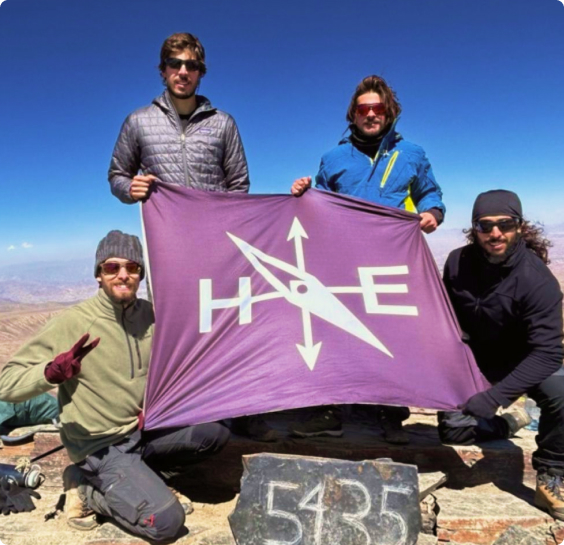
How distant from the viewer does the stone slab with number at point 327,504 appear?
320 centimetres

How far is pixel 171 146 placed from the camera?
15.2 feet

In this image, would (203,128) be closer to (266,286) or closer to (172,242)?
(172,242)

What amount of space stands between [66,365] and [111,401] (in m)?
0.57

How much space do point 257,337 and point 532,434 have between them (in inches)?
141

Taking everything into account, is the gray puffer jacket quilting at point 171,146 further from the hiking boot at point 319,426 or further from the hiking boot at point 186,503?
the hiking boot at point 186,503

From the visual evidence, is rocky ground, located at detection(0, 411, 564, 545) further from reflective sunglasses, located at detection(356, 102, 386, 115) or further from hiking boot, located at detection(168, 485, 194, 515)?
reflective sunglasses, located at detection(356, 102, 386, 115)

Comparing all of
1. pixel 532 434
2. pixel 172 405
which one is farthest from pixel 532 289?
pixel 172 405

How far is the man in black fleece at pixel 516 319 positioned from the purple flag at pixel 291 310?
0.25 m

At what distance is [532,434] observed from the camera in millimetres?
5551

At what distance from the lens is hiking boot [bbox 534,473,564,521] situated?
3902mm

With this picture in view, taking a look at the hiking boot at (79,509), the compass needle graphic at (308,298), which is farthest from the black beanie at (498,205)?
the hiking boot at (79,509)

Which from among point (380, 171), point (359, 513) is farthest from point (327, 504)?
point (380, 171)

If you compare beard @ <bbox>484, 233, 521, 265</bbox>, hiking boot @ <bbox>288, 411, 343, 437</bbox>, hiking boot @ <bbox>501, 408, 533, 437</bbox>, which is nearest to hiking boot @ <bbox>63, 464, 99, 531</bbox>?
hiking boot @ <bbox>288, 411, 343, 437</bbox>

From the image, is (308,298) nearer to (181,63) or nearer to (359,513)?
(359,513)
